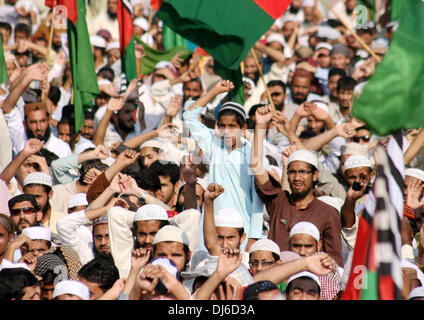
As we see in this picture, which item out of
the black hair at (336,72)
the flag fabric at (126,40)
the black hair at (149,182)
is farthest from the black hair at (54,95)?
the black hair at (149,182)

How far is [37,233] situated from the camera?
8.83 m

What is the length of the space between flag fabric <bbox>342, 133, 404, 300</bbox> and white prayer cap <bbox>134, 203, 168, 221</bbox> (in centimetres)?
228

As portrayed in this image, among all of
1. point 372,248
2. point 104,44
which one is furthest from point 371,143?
point 104,44

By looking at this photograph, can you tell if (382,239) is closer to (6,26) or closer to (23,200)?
(23,200)

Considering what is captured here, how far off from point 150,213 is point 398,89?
272 cm

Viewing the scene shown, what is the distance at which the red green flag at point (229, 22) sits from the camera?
10047 millimetres

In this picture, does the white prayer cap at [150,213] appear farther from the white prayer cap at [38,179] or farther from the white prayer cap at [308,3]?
the white prayer cap at [308,3]

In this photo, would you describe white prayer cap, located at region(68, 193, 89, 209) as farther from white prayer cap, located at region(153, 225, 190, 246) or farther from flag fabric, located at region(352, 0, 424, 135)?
flag fabric, located at region(352, 0, 424, 135)

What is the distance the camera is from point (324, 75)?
46.6 feet

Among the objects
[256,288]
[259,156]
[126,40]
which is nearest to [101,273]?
[256,288]

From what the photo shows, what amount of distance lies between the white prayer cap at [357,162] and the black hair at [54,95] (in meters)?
4.69

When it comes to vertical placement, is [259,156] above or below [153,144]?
below

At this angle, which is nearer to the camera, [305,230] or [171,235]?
[171,235]
